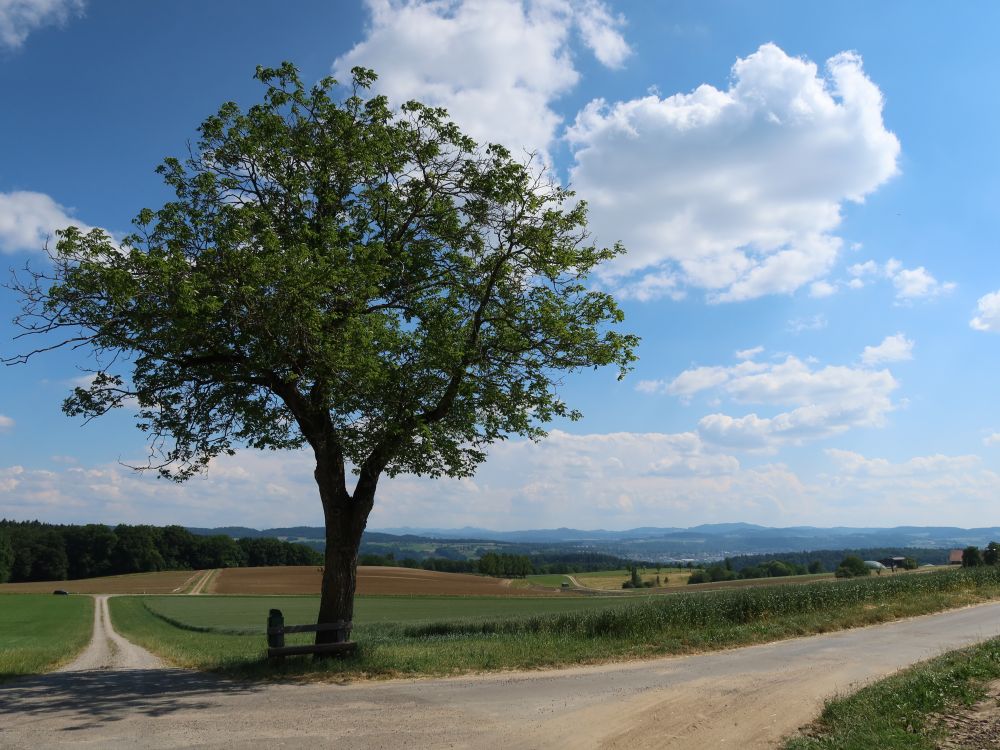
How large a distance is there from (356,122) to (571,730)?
13.8 m

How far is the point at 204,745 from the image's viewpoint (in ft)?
26.6

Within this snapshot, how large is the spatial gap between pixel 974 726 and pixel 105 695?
40.7 feet

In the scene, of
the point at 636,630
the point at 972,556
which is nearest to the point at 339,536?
the point at 636,630

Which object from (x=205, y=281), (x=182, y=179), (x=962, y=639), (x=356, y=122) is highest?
(x=356, y=122)

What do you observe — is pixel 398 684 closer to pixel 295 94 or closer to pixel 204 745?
pixel 204 745

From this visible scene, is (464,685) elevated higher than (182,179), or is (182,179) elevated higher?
(182,179)

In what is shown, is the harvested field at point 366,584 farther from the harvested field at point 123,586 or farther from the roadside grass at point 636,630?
the roadside grass at point 636,630

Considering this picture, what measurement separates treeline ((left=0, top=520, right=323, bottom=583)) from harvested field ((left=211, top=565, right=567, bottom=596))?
32.6 ft

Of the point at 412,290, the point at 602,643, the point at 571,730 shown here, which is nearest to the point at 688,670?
the point at 602,643

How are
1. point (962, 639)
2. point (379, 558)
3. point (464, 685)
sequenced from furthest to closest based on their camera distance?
1. point (379, 558)
2. point (962, 639)
3. point (464, 685)

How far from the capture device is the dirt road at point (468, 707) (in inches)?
330

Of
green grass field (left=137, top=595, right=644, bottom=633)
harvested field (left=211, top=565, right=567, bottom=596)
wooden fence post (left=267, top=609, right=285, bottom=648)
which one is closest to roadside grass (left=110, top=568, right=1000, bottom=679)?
wooden fence post (left=267, top=609, right=285, bottom=648)

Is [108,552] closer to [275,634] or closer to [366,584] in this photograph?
[366,584]

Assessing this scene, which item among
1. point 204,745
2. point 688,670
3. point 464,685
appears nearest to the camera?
point 204,745
